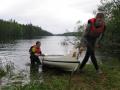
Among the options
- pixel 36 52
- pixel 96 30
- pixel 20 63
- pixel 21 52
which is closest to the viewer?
pixel 96 30

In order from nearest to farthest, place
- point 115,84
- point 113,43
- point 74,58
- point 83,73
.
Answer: point 115,84 < point 83,73 < point 74,58 < point 113,43

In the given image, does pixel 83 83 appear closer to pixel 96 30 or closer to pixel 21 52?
pixel 96 30

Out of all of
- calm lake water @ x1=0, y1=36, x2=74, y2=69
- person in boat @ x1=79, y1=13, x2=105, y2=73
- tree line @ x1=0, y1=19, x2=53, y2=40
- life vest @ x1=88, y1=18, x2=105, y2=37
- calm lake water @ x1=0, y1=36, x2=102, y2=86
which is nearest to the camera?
person in boat @ x1=79, y1=13, x2=105, y2=73

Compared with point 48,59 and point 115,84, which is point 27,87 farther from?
point 48,59

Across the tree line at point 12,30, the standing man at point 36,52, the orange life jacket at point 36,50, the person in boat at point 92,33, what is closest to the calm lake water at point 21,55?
the standing man at point 36,52

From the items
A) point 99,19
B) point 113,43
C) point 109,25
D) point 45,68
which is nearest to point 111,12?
point 109,25

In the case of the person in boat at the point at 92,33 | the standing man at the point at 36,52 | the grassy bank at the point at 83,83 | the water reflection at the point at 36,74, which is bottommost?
the water reflection at the point at 36,74

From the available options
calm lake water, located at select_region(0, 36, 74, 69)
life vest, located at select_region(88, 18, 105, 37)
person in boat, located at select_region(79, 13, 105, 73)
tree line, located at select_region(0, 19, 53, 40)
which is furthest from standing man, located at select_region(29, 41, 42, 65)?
tree line, located at select_region(0, 19, 53, 40)

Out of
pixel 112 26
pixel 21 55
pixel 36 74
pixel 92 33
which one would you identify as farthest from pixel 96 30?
pixel 112 26

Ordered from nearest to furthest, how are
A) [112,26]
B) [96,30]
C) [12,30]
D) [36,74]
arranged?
[96,30], [36,74], [112,26], [12,30]

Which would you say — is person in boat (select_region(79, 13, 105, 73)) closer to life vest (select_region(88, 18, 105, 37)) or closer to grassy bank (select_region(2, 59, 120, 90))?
life vest (select_region(88, 18, 105, 37))

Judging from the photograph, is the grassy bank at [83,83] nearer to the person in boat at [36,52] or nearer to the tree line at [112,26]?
the person in boat at [36,52]

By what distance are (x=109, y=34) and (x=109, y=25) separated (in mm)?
1684

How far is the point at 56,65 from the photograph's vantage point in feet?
42.5
